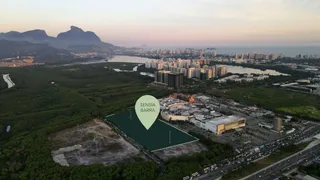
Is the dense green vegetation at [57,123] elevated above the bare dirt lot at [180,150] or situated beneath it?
elevated above

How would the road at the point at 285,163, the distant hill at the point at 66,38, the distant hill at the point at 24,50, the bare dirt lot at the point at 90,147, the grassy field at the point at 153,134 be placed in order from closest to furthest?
1. the road at the point at 285,163
2. the bare dirt lot at the point at 90,147
3. the grassy field at the point at 153,134
4. the distant hill at the point at 24,50
5. the distant hill at the point at 66,38

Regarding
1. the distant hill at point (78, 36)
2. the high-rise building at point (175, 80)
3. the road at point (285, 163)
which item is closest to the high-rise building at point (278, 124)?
the road at point (285, 163)

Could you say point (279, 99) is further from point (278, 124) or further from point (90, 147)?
point (90, 147)

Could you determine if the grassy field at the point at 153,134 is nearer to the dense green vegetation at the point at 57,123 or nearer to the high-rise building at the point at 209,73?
the dense green vegetation at the point at 57,123

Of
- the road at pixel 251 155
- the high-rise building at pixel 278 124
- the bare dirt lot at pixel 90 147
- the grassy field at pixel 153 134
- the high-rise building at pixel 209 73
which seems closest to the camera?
the road at pixel 251 155

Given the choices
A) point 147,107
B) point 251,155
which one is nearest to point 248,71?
point 251,155

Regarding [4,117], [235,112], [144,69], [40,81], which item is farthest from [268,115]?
[144,69]

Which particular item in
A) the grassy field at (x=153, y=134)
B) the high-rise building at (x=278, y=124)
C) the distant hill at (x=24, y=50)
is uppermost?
the distant hill at (x=24, y=50)

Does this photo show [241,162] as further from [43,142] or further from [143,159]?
[43,142]
